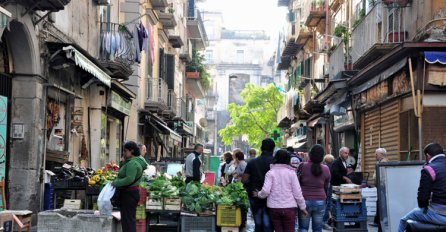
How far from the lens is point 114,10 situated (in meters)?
26.3

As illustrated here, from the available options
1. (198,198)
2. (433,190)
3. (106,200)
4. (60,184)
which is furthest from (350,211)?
(60,184)

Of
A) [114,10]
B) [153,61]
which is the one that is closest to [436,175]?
[114,10]

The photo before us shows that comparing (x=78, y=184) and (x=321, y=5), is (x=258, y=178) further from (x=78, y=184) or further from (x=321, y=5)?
(x=321, y=5)

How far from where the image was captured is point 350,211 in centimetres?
1469

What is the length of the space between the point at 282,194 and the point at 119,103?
14.6m

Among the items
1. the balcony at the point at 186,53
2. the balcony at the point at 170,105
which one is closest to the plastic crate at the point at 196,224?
the balcony at the point at 170,105

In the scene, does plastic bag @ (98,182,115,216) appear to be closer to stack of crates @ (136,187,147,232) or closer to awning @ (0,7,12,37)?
stack of crates @ (136,187,147,232)

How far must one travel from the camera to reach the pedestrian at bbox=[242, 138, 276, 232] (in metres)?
11.8

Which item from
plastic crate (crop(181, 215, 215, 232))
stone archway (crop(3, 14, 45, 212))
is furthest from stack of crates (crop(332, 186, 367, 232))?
stone archway (crop(3, 14, 45, 212))

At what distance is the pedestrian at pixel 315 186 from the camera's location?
1215 centimetres

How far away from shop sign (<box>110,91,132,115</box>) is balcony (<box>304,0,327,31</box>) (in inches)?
436

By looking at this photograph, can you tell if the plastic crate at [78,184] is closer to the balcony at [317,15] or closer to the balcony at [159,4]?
the balcony at [159,4]

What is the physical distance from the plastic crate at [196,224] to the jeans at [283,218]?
287 centimetres

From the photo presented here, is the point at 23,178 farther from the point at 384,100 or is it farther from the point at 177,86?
the point at 177,86
